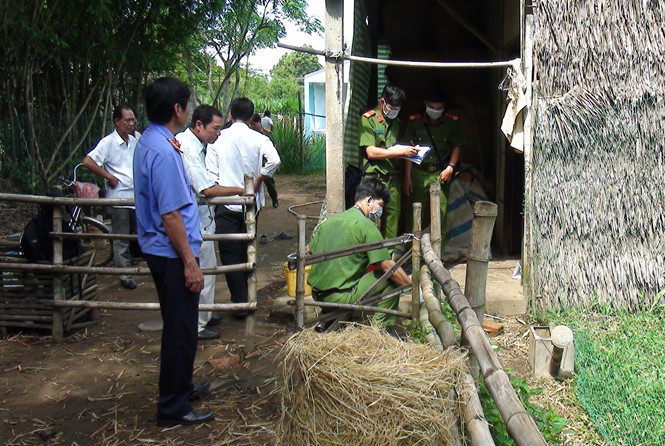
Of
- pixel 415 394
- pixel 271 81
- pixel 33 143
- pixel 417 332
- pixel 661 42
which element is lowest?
pixel 417 332

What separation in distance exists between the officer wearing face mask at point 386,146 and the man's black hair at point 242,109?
1.15 metres

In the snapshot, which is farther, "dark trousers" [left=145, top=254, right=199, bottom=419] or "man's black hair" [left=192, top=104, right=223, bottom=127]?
"man's black hair" [left=192, top=104, right=223, bottom=127]

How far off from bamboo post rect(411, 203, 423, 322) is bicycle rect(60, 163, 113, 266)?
8.59 feet

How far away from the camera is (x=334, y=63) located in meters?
5.57

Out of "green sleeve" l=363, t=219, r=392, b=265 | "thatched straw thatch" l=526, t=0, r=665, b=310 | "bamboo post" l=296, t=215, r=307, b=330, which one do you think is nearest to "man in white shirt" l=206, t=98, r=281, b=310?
"bamboo post" l=296, t=215, r=307, b=330

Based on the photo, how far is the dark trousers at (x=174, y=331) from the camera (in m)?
3.36

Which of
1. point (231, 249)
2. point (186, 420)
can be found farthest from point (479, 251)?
point (231, 249)

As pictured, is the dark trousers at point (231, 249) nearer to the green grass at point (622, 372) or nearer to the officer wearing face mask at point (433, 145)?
the officer wearing face mask at point (433, 145)

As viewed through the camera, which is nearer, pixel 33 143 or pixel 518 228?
pixel 518 228

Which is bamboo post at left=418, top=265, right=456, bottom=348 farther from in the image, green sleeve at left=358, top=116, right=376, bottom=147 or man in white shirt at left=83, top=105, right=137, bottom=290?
man in white shirt at left=83, top=105, right=137, bottom=290

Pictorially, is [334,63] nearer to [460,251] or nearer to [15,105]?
[460,251]

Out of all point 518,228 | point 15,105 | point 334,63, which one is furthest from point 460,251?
point 15,105

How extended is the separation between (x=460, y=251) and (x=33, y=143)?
6.27 metres

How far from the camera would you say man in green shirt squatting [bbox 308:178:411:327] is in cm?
455
